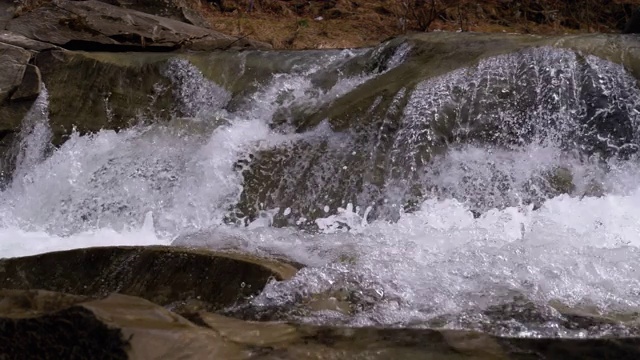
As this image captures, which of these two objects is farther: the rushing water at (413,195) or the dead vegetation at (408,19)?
the dead vegetation at (408,19)

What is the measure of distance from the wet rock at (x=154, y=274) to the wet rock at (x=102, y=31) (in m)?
4.37

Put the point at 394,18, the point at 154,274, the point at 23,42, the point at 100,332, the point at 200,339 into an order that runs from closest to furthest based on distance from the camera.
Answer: the point at 100,332, the point at 200,339, the point at 154,274, the point at 23,42, the point at 394,18

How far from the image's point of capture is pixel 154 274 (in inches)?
135

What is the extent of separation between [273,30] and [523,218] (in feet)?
16.7

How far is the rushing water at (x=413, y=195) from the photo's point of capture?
318 cm

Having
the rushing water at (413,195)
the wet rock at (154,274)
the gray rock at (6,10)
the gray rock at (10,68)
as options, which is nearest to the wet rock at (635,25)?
the rushing water at (413,195)

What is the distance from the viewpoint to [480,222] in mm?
4676

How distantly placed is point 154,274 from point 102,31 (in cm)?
498

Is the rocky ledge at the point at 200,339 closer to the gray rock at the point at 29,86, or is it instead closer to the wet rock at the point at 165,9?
the gray rock at the point at 29,86

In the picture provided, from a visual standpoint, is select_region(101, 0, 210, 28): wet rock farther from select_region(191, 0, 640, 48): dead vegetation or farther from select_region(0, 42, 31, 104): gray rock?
select_region(0, 42, 31, 104): gray rock

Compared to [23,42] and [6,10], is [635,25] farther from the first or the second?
[6,10]

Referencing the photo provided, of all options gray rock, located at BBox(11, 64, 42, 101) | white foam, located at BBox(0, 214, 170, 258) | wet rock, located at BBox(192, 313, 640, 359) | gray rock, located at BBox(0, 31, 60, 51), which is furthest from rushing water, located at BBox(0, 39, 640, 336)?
gray rock, located at BBox(0, 31, 60, 51)

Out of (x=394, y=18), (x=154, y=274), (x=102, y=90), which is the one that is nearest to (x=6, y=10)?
(x=102, y=90)

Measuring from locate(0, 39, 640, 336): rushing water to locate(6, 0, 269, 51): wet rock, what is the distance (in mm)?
839
